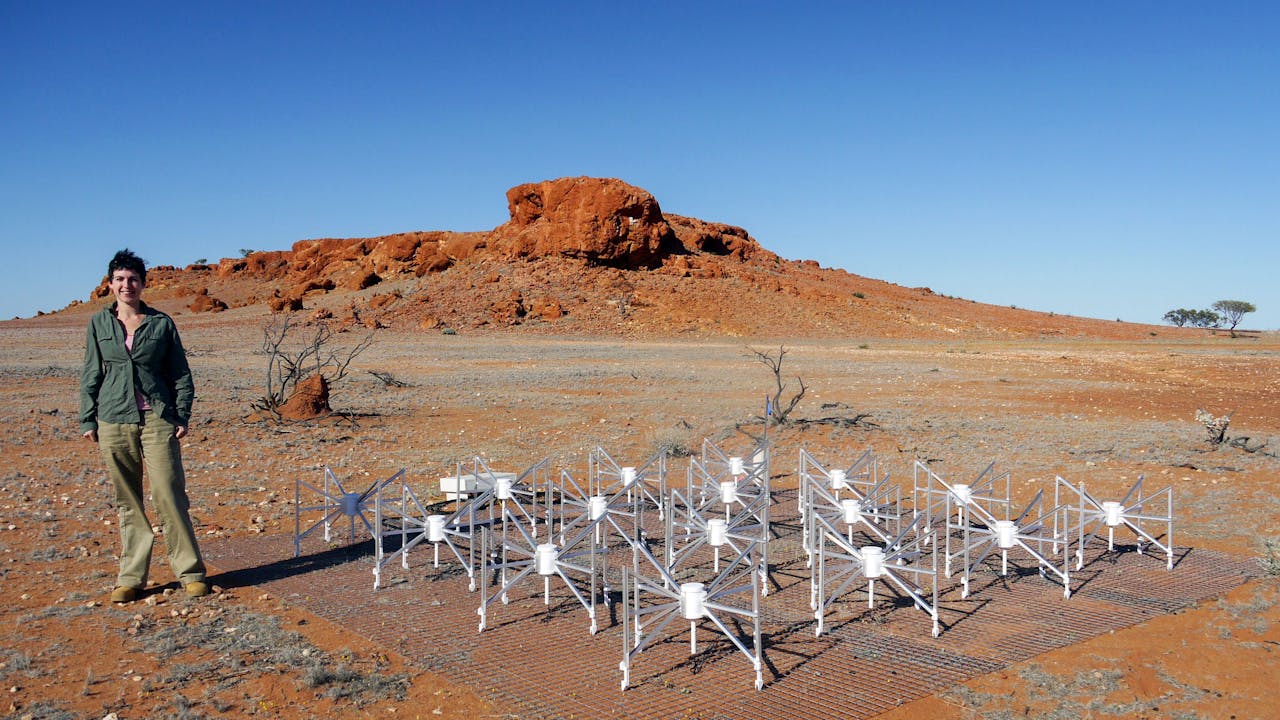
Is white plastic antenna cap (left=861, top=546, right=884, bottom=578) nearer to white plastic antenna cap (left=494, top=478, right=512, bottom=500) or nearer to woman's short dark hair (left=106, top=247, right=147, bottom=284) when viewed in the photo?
white plastic antenna cap (left=494, top=478, right=512, bottom=500)

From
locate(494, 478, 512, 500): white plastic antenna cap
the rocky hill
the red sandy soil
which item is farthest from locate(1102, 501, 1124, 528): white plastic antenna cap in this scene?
the rocky hill

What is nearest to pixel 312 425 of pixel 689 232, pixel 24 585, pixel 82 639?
pixel 24 585

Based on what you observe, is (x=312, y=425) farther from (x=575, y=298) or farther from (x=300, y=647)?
(x=575, y=298)

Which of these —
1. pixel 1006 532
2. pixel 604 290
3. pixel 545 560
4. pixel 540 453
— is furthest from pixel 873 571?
pixel 604 290

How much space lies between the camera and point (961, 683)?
4793 millimetres

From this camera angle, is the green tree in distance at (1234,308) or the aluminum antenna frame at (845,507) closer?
the aluminum antenna frame at (845,507)

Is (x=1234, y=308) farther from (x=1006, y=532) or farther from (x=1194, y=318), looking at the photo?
(x=1006, y=532)

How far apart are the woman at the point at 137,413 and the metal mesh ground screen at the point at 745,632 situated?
691 millimetres

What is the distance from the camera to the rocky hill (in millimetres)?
51688

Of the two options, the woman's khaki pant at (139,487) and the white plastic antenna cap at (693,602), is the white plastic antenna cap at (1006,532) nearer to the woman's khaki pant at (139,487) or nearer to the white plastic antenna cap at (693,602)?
the white plastic antenna cap at (693,602)

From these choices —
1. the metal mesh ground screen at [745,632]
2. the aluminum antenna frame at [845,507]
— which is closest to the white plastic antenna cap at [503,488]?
the metal mesh ground screen at [745,632]

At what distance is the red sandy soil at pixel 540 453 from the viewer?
4.71 meters

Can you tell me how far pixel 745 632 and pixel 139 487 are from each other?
424cm

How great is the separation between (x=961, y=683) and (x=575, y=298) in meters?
49.7
